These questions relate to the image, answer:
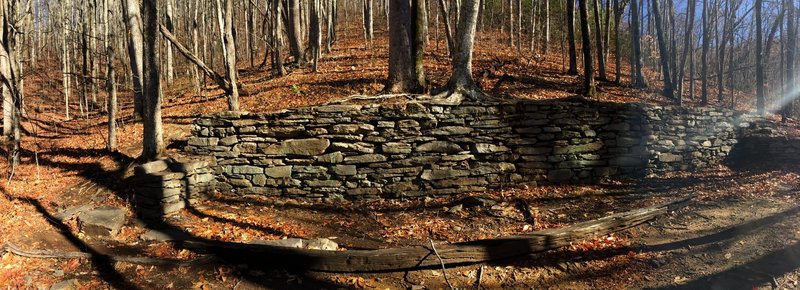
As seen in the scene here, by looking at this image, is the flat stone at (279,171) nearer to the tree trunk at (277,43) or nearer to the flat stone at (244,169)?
the flat stone at (244,169)

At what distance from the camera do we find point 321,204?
659 centimetres

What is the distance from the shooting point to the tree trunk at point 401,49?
28.8ft

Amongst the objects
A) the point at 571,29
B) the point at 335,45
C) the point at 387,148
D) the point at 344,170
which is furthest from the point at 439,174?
the point at 335,45

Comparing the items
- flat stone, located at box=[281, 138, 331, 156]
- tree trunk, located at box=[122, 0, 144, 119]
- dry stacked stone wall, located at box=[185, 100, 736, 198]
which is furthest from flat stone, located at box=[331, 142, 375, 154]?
tree trunk, located at box=[122, 0, 144, 119]

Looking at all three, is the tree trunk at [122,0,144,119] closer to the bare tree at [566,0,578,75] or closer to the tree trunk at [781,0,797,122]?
the bare tree at [566,0,578,75]

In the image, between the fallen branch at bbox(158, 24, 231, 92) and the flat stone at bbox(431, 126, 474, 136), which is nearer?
the flat stone at bbox(431, 126, 474, 136)

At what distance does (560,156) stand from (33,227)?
8.23 metres

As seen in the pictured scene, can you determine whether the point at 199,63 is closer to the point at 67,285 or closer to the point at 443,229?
the point at 67,285

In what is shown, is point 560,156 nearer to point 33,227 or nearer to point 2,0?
point 33,227

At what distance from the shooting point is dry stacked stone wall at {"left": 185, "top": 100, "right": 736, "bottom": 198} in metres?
6.66

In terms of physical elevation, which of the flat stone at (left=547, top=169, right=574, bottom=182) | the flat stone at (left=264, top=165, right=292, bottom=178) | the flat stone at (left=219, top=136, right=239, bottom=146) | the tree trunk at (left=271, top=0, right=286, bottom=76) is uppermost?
the tree trunk at (left=271, top=0, right=286, bottom=76)

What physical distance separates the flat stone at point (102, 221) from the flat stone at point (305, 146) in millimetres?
2474

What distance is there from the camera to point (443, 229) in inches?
213

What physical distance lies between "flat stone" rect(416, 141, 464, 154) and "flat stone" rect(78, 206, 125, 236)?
4.49m
